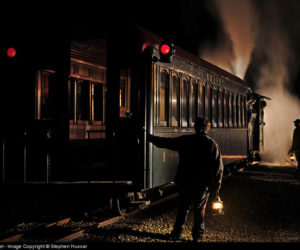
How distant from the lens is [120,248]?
5.91 metres

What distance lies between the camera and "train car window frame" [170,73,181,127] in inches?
361

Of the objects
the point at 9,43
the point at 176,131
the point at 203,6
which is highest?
the point at 203,6

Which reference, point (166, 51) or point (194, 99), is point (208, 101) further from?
point (166, 51)

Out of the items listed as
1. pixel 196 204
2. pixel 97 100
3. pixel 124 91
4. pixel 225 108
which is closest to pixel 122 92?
pixel 124 91

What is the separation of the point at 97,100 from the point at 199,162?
7906 mm

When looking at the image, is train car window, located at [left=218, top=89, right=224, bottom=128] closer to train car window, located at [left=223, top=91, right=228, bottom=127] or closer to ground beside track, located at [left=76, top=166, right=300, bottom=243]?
train car window, located at [left=223, top=91, right=228, bottom=127]

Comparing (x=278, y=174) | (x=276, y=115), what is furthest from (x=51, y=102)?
(x=276, y=115)

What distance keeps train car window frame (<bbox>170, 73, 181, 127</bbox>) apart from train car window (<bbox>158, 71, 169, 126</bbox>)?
202 mm

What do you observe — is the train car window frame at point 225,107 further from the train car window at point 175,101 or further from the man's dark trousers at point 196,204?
the man's dark trousers at point 196,204

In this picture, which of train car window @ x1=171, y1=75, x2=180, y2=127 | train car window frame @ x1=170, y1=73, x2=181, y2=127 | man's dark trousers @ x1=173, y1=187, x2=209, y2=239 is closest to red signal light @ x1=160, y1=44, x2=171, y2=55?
train car window frame @ x1=170, y1=73, x2=181, y2=127

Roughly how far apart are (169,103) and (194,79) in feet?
5.85

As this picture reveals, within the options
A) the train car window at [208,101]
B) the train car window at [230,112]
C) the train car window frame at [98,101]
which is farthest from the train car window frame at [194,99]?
the train car window at [230,112]

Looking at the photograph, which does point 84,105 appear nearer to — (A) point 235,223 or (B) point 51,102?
(B) point 51,102

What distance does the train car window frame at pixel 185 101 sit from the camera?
977 cm
